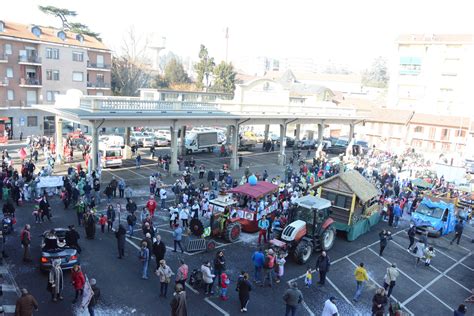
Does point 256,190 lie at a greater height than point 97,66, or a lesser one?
lesser

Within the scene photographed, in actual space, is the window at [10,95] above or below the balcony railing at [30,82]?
below

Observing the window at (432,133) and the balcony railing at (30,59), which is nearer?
the balcony railing at (30,59)

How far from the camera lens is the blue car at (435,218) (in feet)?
69.9

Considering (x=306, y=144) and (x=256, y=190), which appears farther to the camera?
(x=306, y=144)

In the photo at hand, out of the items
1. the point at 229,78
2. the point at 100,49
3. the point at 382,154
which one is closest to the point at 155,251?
the point at 382,154

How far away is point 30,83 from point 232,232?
39286 mm

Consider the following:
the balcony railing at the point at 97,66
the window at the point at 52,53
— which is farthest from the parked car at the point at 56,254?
the balcony railing at the point at 97,66

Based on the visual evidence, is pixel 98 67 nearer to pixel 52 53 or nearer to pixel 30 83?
pixel 52 53

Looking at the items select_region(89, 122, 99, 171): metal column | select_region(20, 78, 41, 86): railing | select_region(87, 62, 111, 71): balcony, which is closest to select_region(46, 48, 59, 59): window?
select_region(20, 78, 41, 86): railing

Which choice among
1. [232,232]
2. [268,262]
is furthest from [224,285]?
[232,232]

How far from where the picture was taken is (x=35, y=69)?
152 ft

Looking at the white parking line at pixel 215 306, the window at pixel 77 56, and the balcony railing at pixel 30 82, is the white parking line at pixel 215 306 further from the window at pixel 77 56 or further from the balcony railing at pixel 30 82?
the window at pixel 77 56

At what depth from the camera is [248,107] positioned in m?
34.6

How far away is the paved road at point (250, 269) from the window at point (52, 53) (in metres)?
32.7
